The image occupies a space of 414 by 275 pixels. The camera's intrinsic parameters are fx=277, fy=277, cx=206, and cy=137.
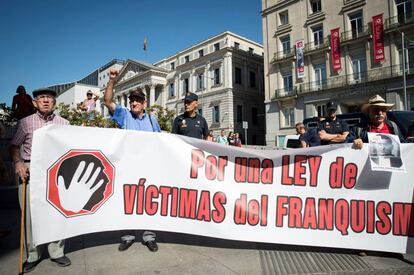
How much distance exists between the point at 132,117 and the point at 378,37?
27699 millimetres

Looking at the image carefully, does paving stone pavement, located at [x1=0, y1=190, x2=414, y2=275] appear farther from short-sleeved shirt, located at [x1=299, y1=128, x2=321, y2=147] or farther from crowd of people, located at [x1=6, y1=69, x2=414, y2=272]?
short-sleeved shirt, located at [x1=299, y1=128, x2=321, y2=147]

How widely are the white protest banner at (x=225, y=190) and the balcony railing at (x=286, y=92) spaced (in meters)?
28.2

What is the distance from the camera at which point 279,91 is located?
31844mm

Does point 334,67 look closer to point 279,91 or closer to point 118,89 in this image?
point 279,91

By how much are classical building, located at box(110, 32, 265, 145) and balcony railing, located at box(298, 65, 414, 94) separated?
12.9 m

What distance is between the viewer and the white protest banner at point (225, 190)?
3.10 m

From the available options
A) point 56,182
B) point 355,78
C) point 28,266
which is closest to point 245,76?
point 355,78

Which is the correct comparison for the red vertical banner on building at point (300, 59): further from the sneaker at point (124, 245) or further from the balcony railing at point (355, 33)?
the sneaker at point (124, 245)

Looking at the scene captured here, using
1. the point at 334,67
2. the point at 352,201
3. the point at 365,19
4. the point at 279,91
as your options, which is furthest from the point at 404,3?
the point at 352,201

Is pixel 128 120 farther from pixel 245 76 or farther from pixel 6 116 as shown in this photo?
pixel 245 76

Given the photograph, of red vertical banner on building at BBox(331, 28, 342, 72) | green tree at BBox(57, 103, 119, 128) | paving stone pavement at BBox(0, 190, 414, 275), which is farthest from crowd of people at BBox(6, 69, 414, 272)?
red vertical banner on building at BBox(331, 28, 342, 72)

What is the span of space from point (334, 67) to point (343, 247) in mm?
27873

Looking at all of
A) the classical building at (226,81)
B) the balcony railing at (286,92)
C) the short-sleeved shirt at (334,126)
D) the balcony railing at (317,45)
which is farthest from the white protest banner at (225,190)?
the classical building at (226,81)

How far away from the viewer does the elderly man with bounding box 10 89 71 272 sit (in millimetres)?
2867
